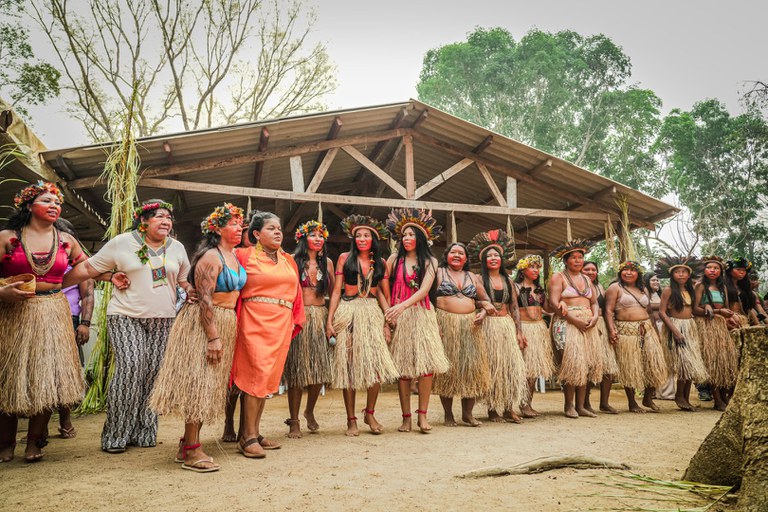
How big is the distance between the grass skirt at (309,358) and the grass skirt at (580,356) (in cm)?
253

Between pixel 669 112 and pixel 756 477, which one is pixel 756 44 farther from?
pixel 756 477

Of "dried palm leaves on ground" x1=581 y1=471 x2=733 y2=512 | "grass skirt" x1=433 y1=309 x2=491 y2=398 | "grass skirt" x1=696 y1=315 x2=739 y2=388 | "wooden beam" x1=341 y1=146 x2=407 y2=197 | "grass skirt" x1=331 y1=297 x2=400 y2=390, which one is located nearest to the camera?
"dried palm leaves on ground" x1=581 y1=471 x2=733 y2=512

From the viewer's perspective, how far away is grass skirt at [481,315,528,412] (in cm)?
505

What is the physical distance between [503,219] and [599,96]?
54.3ft

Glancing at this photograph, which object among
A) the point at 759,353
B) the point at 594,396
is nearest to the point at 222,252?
the point at 759,353

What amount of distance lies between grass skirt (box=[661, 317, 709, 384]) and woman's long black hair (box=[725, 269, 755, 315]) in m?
0.88

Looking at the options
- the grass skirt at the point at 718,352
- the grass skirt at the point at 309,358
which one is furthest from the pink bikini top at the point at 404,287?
the grass skirt at the point at 718,352

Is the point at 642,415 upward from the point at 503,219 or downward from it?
downward

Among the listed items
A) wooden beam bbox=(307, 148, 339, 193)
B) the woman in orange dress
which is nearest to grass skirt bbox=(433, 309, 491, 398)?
the woman in orange dress

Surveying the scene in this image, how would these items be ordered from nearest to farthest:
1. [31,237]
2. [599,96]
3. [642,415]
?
[31,237] → [642,415] → [599,96]

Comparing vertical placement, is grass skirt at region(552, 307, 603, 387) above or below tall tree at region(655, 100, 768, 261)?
below

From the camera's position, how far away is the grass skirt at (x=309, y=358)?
440cm

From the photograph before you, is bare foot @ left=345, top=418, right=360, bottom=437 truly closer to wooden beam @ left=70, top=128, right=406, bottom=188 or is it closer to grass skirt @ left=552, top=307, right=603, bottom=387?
grass skirt @ left=552, top=307, right=603, bottom=387

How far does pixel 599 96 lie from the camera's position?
83.2ft
